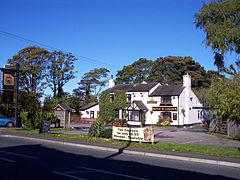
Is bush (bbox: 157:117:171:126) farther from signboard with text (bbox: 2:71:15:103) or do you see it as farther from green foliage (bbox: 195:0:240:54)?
signboard with text (bbox: 2:71:15:103)

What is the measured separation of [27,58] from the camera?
6406 cm

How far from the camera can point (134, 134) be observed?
67.5ft

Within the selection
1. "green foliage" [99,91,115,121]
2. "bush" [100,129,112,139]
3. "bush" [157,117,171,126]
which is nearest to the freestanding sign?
"bush" [100,129,112,139]

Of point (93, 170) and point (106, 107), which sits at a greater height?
point (106, 107)

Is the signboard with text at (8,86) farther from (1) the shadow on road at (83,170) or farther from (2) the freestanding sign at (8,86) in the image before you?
(1) the shadow on road at (83,170)

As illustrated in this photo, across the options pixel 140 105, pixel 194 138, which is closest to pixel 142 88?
pixel 140 105

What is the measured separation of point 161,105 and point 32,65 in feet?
88.9

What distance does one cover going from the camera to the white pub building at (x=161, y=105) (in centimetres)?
5162

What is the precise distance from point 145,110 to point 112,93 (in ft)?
24.6

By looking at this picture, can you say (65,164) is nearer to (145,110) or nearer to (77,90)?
(145,110)

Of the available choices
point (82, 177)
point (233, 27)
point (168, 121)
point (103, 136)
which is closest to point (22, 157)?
point (82, 177)

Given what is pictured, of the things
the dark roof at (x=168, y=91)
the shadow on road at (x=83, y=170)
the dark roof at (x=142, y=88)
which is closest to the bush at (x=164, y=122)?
the dark roof at (x=168, y=91)

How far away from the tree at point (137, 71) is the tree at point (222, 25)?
4989 centimetres

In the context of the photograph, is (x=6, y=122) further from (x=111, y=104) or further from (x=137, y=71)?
(x=137, y=71)
